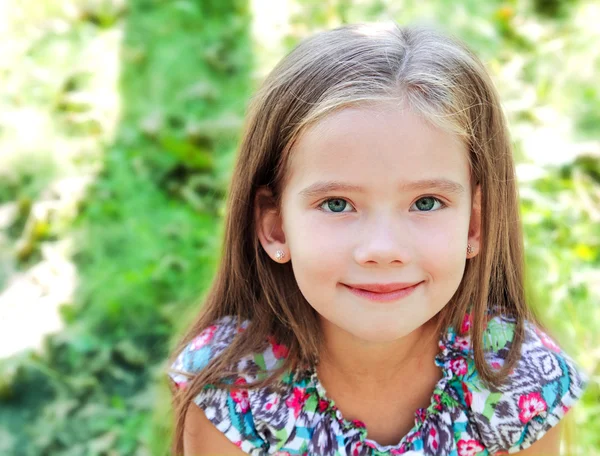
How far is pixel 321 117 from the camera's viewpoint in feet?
5.75

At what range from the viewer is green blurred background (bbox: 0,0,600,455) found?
289cm

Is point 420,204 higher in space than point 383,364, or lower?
higher

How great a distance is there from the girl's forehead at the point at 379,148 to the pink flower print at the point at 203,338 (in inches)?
26.4

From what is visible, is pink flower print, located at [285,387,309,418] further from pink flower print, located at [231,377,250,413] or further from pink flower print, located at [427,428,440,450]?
pink flower print, located at [427,428,440,450]

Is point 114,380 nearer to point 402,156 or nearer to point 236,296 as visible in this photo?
point 236,296

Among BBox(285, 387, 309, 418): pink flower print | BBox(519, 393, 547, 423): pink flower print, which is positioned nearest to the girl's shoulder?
BBox(519, 393, 547, 423): pink flower print

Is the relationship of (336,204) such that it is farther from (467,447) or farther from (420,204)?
(467,447)

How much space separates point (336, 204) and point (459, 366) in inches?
24.8

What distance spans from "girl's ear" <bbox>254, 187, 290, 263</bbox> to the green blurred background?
852 millimetres

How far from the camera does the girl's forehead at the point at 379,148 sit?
1.69 meters

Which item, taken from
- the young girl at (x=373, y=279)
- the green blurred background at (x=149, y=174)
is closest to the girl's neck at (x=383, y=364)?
the young girl at (x=373, y=279)

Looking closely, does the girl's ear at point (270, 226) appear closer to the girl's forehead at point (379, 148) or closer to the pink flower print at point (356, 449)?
the girl's forehead at point (379, 148)

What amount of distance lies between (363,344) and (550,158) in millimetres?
1765

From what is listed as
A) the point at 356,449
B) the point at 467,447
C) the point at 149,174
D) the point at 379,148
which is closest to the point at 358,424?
the point at 356,449
